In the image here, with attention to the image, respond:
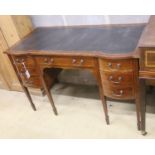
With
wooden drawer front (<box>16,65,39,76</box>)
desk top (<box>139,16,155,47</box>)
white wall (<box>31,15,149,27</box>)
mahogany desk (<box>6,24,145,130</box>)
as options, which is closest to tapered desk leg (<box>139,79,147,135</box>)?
mahogany desk (<box>6,24,145,130</box>)

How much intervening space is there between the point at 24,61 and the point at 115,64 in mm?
814

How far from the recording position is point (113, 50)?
1585 millimetres

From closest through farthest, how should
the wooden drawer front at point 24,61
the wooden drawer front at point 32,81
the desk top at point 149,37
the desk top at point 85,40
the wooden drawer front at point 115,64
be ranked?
1. the desk top at point 149,37
2. the wooden drawer front at point 115,64
3. the desk top at point 85,40
4. the wooden drawer front at point 24,61
5. the wooden drawer front at point 32,81

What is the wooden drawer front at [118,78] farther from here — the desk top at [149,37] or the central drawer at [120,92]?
the desk top at [149,37]

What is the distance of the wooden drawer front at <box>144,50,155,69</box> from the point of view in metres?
1.32

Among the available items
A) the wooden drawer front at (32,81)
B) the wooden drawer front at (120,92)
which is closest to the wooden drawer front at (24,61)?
the wooden drawer front at (32,81)

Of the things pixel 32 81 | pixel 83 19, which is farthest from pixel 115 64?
pixel 32 81

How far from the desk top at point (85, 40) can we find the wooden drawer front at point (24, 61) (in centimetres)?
6

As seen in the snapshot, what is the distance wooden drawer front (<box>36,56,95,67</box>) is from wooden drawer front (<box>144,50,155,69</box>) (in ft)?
1.35

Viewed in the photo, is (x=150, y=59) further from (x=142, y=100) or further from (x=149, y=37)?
(x=142, y=100)

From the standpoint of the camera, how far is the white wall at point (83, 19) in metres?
1.93

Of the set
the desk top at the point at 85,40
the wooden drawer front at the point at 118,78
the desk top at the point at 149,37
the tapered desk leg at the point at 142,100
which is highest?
the desk top at the point at 149,37

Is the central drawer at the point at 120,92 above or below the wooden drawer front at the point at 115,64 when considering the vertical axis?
below
